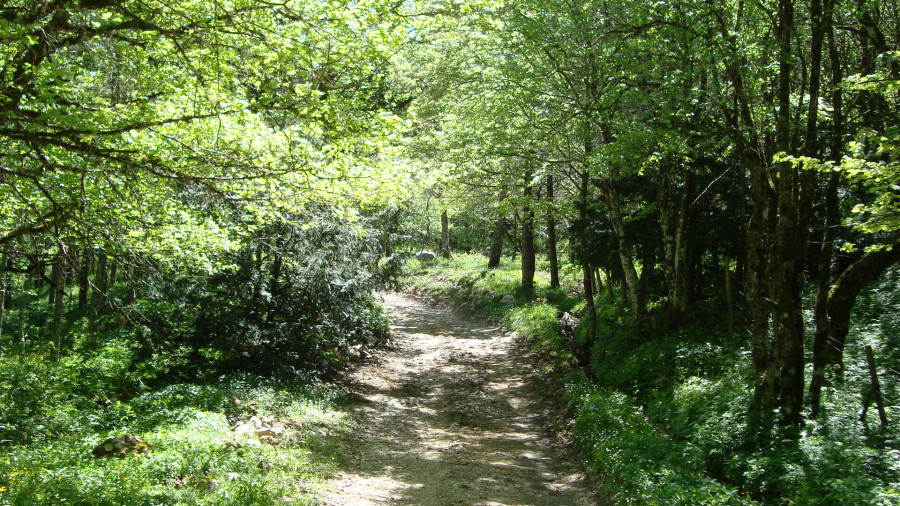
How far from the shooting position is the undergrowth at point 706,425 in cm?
602

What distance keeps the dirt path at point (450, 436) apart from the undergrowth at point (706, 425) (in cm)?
78

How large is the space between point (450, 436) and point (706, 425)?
433 centimetres

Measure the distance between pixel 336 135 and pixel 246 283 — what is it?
5.89m

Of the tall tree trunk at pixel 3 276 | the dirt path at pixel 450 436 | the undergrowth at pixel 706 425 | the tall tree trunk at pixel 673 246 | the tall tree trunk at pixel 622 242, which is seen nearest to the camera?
the undergrowth at pixel 706 425

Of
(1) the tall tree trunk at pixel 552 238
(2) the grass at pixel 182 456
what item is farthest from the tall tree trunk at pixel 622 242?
(2) the grass at pixel 182 456

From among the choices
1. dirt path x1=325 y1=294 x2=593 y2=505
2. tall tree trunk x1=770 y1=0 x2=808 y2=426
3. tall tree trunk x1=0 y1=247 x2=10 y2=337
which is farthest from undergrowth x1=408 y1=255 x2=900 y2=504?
tall tree trunk x1=0 y1=247 x2=10 y2=337

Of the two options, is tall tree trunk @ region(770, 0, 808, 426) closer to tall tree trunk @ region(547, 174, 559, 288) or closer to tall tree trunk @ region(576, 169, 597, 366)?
tall tree trunk @ region(576, 169, 597, 366)


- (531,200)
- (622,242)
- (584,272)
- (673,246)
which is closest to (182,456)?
(622,242)

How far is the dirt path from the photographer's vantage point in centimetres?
782

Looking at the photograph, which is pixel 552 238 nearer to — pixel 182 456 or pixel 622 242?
pixel 622 242

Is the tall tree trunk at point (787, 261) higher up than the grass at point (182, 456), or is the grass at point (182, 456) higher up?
the tall tree trunk at point (787, 261)

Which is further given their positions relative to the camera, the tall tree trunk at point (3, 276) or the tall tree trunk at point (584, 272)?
the tall tree trunk at point (584, 272)

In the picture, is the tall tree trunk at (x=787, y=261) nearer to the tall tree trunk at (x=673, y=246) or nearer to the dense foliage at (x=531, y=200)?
the dense foliage at (x=531, y=200)

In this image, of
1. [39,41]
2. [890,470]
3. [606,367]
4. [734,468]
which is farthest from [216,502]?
[606,367]
